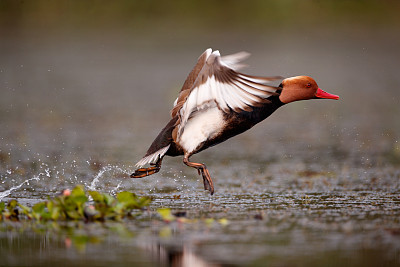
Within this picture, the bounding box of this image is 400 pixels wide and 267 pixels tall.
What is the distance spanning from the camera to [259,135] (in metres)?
12.7

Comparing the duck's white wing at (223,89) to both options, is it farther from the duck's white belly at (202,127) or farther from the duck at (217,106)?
the duck's white belly at (202,127)

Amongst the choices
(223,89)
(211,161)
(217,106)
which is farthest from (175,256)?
(211,161)

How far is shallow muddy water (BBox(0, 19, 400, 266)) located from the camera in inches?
214


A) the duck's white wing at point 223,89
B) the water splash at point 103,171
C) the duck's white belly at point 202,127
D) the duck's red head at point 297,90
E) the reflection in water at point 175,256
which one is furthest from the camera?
the water splash at point 103,171

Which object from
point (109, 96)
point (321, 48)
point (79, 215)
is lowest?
point (79, 215)

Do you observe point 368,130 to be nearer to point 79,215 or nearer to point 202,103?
point 202,103

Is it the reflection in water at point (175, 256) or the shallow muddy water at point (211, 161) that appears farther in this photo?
the shallow muddy water at point (211, 161)

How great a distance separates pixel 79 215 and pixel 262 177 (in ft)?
10.2

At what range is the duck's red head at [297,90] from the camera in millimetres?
7809

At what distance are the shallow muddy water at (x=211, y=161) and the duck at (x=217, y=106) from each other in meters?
0.50

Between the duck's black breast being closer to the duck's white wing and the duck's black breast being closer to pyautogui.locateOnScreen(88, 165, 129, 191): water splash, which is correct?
the duck's white wing

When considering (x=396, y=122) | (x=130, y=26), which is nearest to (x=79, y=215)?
(x=396, y=122)

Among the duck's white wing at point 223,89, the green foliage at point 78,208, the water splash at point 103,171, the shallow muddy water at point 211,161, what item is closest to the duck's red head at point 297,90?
the duck's white wing at point 223,89

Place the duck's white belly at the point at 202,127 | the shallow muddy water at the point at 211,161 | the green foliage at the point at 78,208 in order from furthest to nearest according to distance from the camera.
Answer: the duck's white belly at the point at 202,127 → the green foliage at the point at 78,208 → the shallow muddy water at the point at 211,161
